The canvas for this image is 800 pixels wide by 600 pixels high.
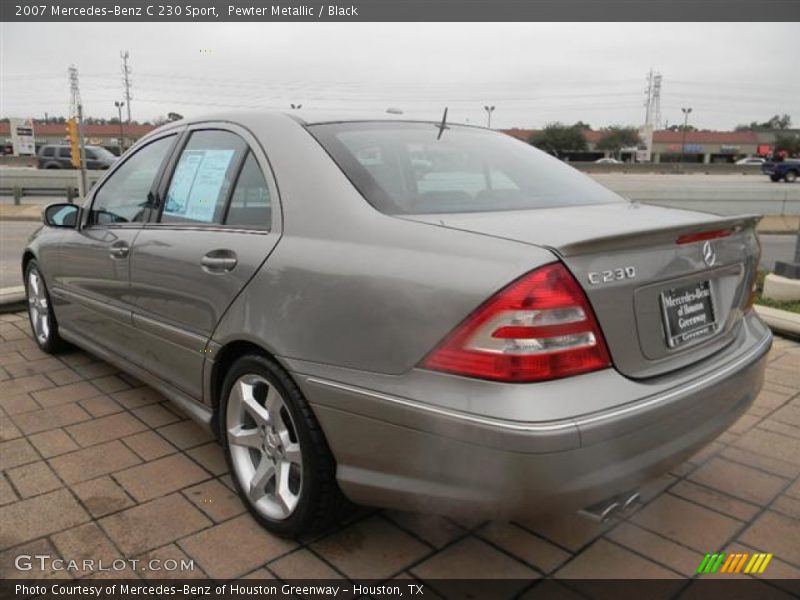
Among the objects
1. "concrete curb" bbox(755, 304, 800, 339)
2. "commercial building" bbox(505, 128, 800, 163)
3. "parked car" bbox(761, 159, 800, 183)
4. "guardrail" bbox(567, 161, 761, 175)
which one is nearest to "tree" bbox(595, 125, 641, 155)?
"commercial building" bbox(505, 128, 800, 163)

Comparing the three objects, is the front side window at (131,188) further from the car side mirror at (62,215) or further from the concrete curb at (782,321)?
the concrete curb at (782,321)

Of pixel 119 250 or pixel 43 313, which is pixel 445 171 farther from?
pixel 43 313

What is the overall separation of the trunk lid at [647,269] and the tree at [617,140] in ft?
310

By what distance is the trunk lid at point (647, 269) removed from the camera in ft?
6.14

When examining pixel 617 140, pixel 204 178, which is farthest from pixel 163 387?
pixel 617 140

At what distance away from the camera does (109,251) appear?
3.37m

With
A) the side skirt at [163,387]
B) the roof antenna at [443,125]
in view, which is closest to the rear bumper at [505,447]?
the side skirt at [163,387]

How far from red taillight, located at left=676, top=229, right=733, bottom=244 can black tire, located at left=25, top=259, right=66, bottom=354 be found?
12.7ft

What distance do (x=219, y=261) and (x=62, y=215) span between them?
2.02 meters

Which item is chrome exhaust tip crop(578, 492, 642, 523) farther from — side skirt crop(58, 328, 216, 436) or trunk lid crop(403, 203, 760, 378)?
side skirt crop(58, 328, 216, 436)

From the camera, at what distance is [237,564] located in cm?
228

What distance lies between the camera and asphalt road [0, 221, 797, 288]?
893cm

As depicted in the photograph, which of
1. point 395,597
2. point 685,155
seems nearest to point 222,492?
point 395,597

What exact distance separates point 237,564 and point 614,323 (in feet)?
4.90
